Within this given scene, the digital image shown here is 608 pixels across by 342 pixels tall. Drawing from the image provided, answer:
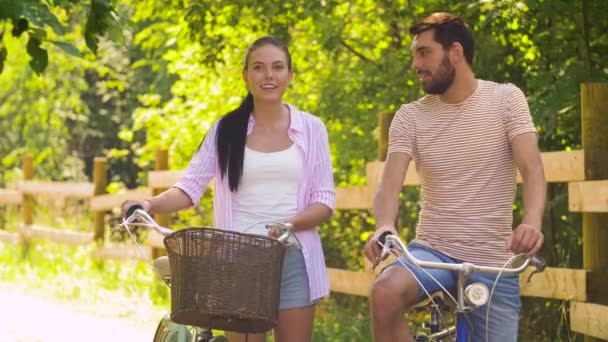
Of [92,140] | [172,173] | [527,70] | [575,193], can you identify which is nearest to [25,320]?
[172,173]

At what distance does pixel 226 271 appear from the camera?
14.8ft

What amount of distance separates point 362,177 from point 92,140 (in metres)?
23.5

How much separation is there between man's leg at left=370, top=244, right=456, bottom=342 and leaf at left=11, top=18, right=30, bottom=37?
7.67 feet

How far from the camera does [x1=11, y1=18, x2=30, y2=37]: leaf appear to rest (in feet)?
19.6

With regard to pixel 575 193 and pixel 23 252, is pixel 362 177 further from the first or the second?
pixel 23 252

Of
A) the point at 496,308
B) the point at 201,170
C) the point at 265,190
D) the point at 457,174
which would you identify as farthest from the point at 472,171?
the point at 201,170

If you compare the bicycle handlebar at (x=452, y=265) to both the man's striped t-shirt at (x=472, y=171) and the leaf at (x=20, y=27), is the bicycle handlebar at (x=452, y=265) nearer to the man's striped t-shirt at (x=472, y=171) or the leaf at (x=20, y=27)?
the man's striped t-shirt at (x=472, y=171)

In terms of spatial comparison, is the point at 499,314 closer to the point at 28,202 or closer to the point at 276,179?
the point at 276,179

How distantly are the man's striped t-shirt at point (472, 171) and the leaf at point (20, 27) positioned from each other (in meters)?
2.05

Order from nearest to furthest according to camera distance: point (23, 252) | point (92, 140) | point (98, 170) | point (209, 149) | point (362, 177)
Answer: point (209, 149) < point (362, 177) < point (98, 170) < point (23, 252) < point (92, 140)

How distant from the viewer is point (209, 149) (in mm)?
5438

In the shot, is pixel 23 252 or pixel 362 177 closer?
pixel 362 177

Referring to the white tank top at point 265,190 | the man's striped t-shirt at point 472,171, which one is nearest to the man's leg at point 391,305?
the man's striped t-shirt at point 472,171

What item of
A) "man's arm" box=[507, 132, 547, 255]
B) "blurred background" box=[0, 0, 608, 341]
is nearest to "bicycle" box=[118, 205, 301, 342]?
"man's arm" box=[507, 132, 547, 255]
